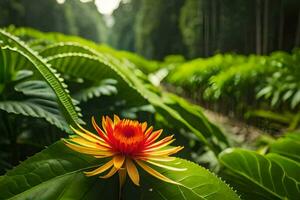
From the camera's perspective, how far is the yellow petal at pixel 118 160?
52cm

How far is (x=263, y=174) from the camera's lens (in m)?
0.87

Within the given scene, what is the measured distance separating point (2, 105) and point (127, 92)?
1.29 feet

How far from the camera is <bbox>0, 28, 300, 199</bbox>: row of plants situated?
633mm

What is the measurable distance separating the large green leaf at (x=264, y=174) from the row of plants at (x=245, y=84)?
0.33 m

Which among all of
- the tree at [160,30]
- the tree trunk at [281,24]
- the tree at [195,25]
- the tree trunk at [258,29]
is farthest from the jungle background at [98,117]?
the tree at [160,30]

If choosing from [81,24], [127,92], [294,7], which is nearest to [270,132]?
[127,92]

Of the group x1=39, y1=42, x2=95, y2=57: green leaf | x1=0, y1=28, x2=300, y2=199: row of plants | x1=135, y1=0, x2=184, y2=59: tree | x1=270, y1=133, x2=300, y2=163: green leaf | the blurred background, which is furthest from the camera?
x1=135, y1=0, x2=184, y2=59: tree

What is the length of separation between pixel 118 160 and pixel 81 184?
123 millimetres

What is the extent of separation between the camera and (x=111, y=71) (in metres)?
1.10

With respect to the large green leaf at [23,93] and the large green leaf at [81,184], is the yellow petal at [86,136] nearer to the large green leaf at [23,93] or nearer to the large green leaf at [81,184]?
the large green leaf at [81,184]

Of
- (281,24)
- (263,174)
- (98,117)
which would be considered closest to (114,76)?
(98,117)

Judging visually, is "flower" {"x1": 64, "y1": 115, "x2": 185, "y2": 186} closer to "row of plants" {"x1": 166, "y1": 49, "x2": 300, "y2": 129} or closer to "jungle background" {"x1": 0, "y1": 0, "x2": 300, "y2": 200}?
"jungle background" {"x1": 0, "y1": 0, "x2": 300, "y2": 200}

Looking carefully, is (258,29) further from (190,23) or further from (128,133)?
(128,133)

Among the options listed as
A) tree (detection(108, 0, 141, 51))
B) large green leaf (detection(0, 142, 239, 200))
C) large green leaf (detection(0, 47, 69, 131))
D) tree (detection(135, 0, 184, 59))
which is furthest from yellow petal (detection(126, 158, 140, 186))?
tree (detection(108, 0, 141, 51))
